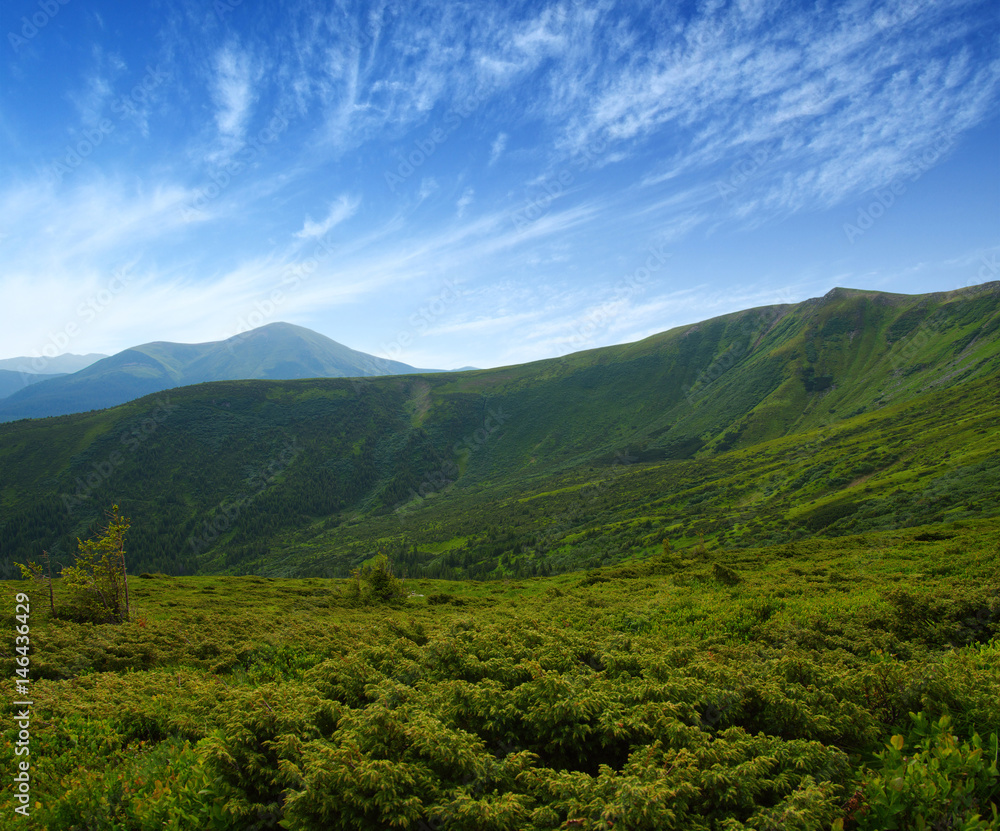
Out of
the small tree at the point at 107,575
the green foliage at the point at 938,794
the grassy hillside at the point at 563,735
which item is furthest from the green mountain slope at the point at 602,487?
the green foliage at the point at 938,794

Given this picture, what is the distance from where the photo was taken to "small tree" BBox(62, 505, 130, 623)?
28.7 metres

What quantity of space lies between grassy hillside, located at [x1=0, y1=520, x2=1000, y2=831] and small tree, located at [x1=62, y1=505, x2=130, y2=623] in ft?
46.3

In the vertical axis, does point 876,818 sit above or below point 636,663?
above

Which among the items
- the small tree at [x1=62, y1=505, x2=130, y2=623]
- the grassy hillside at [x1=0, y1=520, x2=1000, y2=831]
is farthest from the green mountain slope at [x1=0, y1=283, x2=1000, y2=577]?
the grassy hillside at [x1=0, y1=520, x2=1000, y2=831]

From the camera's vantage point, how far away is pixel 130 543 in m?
146

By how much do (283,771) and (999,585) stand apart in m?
23.5

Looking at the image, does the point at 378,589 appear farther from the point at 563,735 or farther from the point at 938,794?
the point at 938,794

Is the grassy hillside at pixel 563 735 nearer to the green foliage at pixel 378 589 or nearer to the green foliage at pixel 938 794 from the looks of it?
the green foliage at pixel 938 794

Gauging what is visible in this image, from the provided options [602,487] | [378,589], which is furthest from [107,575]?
[602,487]

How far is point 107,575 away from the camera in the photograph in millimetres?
30719

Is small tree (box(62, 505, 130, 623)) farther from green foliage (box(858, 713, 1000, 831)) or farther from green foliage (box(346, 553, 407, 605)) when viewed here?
green foliage (box(858, 713, 1000, 831))

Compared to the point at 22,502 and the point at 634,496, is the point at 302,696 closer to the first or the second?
the point at 634,496

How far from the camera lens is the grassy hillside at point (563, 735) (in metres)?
5.57

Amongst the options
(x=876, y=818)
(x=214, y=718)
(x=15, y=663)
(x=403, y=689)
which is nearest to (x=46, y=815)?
(x=214, y=718)
